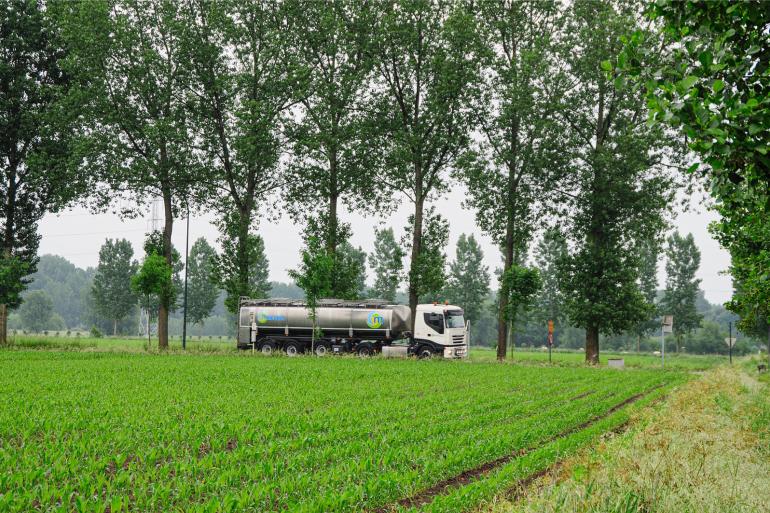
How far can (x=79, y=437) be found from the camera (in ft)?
32.0

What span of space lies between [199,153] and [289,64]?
803cm

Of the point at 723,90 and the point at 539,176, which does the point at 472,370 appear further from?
the point at 723,90

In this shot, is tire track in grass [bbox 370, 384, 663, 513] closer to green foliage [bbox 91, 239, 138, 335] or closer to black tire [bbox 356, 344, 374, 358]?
black tire [bbox 356, 344, 374, 358]

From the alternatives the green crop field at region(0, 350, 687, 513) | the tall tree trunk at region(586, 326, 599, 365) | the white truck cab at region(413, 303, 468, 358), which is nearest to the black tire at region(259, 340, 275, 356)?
the white truck cab at region(413, 303, 468, 358)

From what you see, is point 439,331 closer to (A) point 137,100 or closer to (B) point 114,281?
(A) point 137,100

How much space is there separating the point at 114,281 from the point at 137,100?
64.8 m

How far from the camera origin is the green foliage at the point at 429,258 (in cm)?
3816

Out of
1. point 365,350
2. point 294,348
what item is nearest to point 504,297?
point 365,350

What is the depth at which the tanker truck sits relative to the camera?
3803 cm

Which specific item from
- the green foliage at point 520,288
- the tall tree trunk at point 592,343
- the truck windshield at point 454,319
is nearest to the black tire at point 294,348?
the truck windshield at point 454,319

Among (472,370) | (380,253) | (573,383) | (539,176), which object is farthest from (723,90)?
(380,253)

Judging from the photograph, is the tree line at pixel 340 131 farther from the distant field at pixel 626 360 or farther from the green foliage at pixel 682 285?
the green foliage at pixel 682 285

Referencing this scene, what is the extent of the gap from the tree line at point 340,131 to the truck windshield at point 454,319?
1.96 m

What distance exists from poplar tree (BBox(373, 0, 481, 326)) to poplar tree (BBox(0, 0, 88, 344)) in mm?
18949
